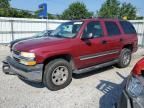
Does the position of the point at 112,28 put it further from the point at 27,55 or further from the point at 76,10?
the point at 76,10

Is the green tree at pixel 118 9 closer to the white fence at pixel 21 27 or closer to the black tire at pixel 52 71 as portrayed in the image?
the white fence at pixel 21 27

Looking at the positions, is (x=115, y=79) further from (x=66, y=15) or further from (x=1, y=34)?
(x=66, y=15)

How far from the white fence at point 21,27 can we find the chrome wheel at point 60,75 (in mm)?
10063

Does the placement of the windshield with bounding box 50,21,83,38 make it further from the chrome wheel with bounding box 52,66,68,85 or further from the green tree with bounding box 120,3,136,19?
the green tree with bounding box 120,3,136,19

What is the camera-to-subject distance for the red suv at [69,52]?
4457mm

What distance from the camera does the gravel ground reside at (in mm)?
4084

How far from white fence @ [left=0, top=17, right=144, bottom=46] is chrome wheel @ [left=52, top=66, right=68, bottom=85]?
10.1m

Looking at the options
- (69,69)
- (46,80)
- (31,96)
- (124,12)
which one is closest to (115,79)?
(69,69)

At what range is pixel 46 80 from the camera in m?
4.61

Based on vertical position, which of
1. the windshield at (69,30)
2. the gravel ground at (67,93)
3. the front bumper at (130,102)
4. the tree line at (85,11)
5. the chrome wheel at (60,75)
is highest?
the tree line at (85,11)

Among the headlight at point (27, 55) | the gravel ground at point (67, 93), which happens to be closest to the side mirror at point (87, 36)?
the gravel ground at point (67, 93)

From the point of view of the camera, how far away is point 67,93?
467 cm

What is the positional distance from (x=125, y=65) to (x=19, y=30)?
1038 cm

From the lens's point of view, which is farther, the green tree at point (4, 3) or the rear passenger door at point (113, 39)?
the green tree at point (4, 3)
